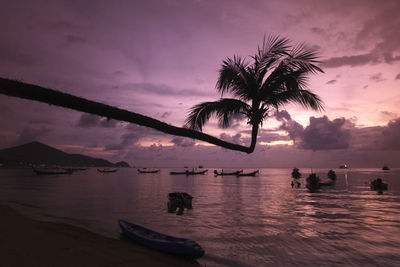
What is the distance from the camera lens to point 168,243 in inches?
381

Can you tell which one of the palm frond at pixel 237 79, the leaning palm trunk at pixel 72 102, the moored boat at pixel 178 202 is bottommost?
the moored boat at pixel 178 202

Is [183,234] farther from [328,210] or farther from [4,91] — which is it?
[328,210]

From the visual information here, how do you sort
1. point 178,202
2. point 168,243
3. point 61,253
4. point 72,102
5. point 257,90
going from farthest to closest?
1. point 178,202
2. point 168,243
3. point 61,253
4. point 257,90
5. point 72,102

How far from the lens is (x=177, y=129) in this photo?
2846mm

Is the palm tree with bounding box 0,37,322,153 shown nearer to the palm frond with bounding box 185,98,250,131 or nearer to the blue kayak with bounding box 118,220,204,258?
the palm frond with bounding box 185,98,250,131

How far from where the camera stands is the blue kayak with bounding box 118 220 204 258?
9391 millimetres

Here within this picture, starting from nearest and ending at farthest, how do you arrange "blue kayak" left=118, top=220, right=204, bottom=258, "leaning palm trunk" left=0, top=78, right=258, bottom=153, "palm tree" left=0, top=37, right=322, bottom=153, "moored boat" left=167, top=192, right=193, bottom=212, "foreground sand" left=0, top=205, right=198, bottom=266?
"leaning palm trunk" left=0, top=78, right=258, bottom=153
"palm tree" left=0, top=37, right=322, bottom=153
"foreground sand" left=0, top=205, right=198, bottom=266
"blue kayak" left=118, top=220, right=204, bottom=258
"moored boat" left=167, top=192, right=193, bottom=212

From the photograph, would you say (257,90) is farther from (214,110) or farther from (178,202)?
(178,202)

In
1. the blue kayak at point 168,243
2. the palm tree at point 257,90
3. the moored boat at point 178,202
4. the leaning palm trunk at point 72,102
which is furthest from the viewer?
the moored boat at point 178,202

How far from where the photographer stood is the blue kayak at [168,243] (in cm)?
939

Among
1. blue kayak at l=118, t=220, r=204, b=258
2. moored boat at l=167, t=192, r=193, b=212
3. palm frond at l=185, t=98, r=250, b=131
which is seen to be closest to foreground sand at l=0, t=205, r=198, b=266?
blue kayak at l=118, t=220, r=204, b=258

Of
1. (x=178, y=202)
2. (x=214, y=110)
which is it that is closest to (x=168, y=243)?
(x=214, y=110)

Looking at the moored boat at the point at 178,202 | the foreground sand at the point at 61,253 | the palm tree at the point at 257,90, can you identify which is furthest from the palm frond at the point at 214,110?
the moored boat at the point at 178,202

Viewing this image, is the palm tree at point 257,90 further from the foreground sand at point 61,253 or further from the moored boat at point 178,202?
the moored boat at point 178,202
